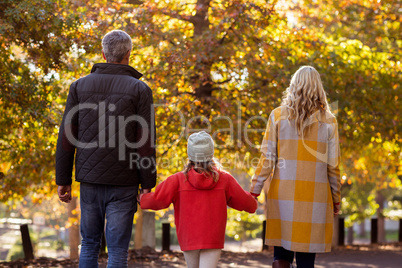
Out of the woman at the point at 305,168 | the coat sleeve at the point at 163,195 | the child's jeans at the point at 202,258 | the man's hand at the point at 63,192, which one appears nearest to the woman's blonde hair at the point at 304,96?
the woman at the point at 305,168

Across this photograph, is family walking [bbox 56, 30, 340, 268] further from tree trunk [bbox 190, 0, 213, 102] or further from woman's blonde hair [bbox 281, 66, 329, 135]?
tree trunk [bbox 190, 0, 213, 102]

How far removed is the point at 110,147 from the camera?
353cm

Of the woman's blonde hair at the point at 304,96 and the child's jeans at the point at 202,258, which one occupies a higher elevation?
the woman's blonde hair at the point at 304,96

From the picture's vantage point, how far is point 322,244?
3.95 m

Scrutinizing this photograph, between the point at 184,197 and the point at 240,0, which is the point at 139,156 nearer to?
the point at 184,197

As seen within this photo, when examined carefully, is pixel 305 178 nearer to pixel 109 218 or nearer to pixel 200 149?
pixel 200 149

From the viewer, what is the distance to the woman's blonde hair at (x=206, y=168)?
378 centimetres

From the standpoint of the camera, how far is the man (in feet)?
11.6

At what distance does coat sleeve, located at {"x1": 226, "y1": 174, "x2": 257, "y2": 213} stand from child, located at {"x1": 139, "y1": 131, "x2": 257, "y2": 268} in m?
0.01

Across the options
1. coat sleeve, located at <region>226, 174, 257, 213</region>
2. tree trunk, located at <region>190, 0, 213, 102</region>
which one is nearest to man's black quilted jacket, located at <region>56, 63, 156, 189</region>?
coat sleeve, located at <region>226, 174, 257, 213</region>

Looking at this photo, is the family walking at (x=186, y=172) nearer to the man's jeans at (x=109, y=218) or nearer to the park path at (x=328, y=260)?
the man's jeans at (x=109, y=218)

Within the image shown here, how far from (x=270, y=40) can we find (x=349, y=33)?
243 inches

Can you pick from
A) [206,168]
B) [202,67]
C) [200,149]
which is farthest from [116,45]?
[202,67]

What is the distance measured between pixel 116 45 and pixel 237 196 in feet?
4.82
